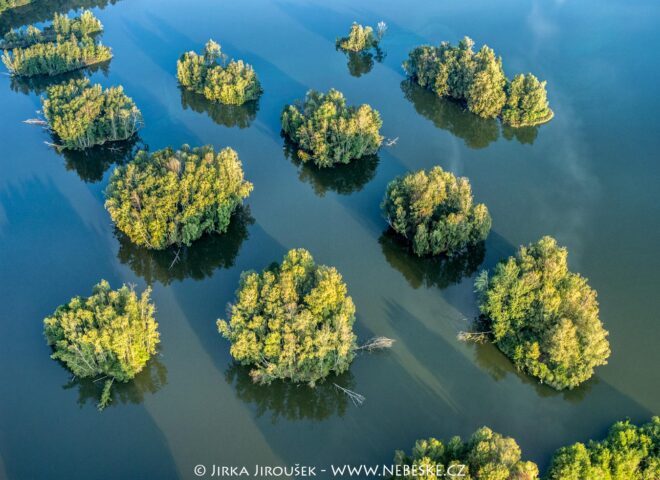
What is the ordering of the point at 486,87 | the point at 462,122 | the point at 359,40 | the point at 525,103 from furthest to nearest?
the point at 359,40
the point at 462,122
the point at 525,103
the point at 486,87

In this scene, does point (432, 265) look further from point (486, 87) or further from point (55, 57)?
point (55, 57)

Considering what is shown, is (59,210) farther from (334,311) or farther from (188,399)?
(334,311)

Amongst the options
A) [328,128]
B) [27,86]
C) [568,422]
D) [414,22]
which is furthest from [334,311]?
[414,22]

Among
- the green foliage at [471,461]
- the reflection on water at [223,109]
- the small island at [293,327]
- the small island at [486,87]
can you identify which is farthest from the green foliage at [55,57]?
the green foliage at [471,461]

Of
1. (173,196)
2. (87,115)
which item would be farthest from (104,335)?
(87,115)

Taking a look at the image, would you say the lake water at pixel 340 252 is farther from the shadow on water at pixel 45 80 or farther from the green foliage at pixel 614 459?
the green foliage at pixel 614 459

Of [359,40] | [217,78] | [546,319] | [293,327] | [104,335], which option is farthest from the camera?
[359,40]


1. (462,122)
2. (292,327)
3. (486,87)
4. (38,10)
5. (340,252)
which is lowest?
(38,10)

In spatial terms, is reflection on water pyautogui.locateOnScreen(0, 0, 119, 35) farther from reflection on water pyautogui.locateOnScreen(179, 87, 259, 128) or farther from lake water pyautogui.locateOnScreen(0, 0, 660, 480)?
reflection on water pyautogui.locateOnScreen(179, 87, 259, 128)
